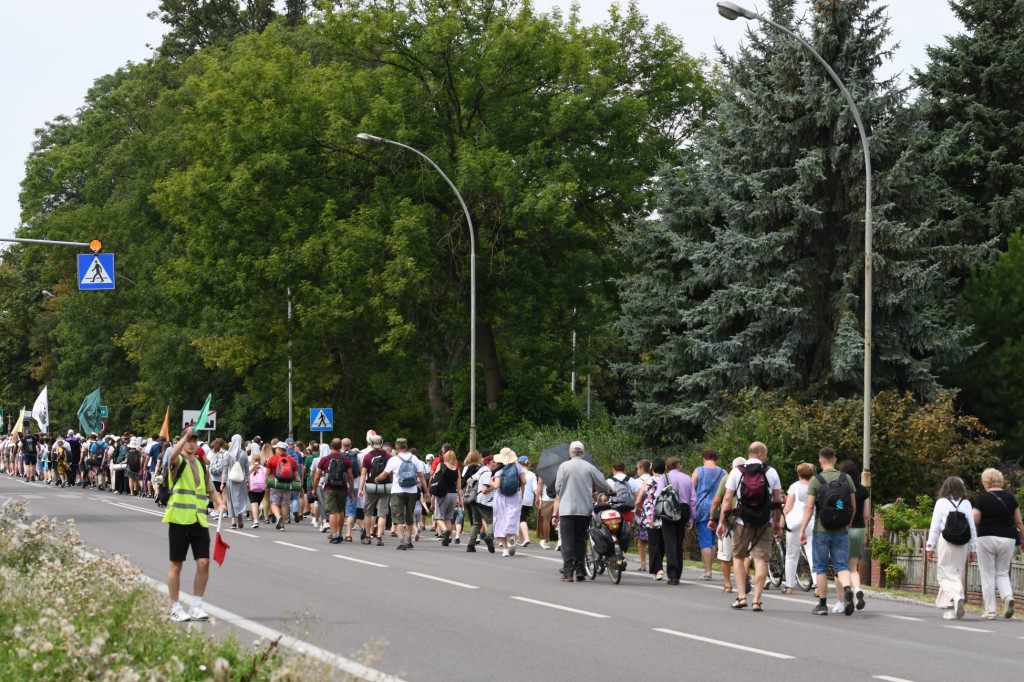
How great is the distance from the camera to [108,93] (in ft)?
201

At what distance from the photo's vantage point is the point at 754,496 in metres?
14.4

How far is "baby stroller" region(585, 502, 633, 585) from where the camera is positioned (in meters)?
17.4

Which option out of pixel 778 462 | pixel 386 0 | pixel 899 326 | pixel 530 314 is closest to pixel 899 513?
pixel 778 462

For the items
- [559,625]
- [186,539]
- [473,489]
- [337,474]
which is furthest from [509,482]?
[186,539]

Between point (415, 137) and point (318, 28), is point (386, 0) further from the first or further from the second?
point (415, 137)

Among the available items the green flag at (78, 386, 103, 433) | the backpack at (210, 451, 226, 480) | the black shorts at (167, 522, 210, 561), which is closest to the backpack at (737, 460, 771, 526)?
the black shorts at (167, 522, 210, 561)

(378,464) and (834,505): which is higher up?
(378,464)

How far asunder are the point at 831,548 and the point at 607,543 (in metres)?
3.68

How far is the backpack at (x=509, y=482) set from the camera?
21.1m

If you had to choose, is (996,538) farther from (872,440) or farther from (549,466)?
(872,440)

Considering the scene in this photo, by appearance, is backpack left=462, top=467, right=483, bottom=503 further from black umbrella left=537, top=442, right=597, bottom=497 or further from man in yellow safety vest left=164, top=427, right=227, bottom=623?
man in yellow safety vest left=164, top=427, right=227, bottom=623

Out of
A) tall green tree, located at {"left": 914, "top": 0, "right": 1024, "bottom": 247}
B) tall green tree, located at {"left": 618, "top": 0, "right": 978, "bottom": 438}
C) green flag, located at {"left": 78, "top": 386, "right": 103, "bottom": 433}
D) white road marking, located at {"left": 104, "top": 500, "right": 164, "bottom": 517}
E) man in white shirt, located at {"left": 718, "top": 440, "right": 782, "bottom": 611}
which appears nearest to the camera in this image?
man in white shirt, located at {"left": 718, "top": 440, "right": 782, "bottom": 611}

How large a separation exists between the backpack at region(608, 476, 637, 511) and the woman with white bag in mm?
Answer: 10550

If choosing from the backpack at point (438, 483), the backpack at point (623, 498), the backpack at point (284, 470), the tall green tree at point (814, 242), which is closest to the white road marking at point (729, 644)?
the backpack at point (623, 498)
